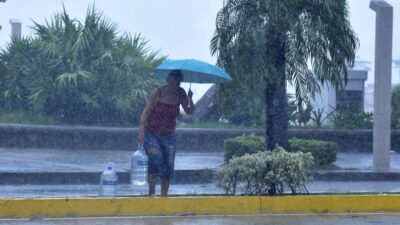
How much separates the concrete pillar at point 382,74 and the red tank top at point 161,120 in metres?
6.24

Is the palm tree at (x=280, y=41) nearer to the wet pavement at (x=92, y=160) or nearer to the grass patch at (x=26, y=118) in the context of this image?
the wet pavement at (x=92, y=160)

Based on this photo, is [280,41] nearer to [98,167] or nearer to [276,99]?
[276,99]

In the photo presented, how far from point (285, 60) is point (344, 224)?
468 centimetres

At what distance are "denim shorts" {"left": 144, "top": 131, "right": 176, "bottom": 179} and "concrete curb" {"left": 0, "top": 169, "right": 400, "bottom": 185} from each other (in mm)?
3032

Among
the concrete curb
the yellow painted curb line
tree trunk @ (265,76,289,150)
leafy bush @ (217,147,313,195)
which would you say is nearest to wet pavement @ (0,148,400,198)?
the concrete curb

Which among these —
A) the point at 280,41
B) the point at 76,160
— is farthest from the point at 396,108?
the point at 280,41

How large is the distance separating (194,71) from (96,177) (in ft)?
14.0

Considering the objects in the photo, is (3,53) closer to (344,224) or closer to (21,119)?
(21,119)

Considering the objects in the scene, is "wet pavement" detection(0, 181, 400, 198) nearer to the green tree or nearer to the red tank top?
the red tank top

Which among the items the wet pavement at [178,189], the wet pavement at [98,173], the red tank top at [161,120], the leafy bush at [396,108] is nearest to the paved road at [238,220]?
the red tank top at [161,120]

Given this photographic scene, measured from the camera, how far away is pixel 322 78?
16.1 m

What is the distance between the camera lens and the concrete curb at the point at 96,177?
1573 cm

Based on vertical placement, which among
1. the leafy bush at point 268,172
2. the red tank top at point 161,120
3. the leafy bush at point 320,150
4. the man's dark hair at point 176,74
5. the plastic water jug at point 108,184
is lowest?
the plastic water jug at point 108,184

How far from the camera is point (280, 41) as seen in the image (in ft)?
49.7
